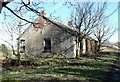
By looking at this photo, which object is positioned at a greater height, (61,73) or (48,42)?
(48,42)

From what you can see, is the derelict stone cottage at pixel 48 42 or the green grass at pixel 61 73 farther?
the derelict stone cottage at pixel 48 42

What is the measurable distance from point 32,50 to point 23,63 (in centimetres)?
1115

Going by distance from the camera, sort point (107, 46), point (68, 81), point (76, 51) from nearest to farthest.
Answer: point (68, 81) < point (76, 51) < point (107, 46)

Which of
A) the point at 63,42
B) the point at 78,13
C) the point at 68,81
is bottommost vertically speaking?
the point at 68,81

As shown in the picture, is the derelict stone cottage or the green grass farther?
the derelict stone cottage

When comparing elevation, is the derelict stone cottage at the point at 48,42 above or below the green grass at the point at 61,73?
above

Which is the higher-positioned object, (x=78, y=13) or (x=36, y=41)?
(x=78, y=13)

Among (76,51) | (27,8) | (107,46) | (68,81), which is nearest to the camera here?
(27,8)

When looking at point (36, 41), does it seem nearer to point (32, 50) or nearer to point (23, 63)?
point (32, 50)

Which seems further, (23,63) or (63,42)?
(63,42)

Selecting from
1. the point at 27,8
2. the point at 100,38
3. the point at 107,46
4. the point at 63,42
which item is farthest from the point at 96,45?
the point at 27,8

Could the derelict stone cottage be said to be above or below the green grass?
above

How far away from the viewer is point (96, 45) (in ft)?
136

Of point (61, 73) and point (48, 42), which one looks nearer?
point (61, 73)
